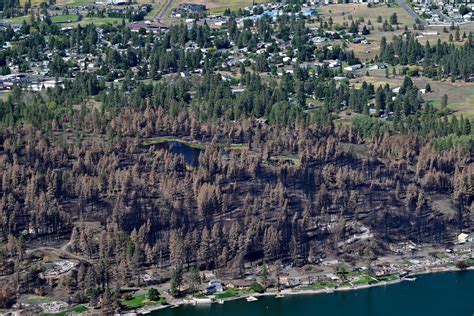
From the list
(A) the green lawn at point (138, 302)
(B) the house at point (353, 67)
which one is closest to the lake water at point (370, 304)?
(A) the green lawn at point (138, 302)

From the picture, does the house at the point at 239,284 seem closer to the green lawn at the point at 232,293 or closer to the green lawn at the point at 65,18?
the green lawn at the point at 232,293

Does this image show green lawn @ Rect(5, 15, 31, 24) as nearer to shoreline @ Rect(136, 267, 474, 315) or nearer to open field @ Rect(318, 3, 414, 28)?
open field @ Rect(318, 3, 414, 28)

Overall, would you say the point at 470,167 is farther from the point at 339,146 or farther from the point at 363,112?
the point at 363,112

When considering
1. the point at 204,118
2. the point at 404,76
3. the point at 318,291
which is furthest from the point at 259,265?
the point at 404,76

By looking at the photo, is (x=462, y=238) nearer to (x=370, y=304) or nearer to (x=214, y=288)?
(x=370, y=304)

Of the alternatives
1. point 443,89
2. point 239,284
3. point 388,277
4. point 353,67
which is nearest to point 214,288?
point 239,284
